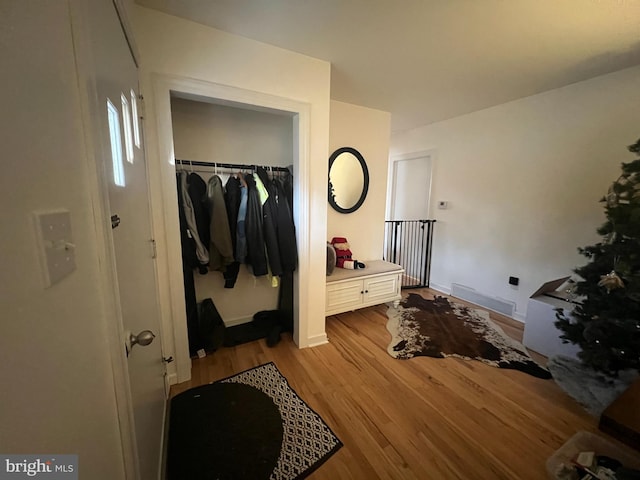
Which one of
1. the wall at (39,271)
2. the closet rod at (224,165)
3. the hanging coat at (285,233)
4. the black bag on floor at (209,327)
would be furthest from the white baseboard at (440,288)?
the wall at (39,271)

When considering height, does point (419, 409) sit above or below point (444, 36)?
below

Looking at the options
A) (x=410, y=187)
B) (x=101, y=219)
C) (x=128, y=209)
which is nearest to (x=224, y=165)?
(x=128, y=209)

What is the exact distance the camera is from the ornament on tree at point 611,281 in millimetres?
1559

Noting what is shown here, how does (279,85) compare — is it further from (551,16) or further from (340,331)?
(340,331)

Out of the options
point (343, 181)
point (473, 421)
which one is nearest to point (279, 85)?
point (343, 181)

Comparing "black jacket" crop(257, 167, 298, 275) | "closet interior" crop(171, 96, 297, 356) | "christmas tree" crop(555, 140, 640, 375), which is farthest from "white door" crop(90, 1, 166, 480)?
"christmas tree" crop(555, 140, 640, 375)

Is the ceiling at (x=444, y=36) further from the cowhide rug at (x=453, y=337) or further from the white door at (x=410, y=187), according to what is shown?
the cowhide rug at (x=453, y=337)

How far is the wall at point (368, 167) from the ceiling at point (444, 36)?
0.49 metres

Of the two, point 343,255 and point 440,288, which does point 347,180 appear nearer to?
point 343,255

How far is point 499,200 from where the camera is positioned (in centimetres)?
291

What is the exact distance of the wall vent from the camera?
112 inches

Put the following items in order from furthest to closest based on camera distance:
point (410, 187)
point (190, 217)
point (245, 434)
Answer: point (410, 187), point (190, 217), point (245, 434)

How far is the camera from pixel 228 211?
2.04m

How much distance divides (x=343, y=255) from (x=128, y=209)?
2.18 metres
